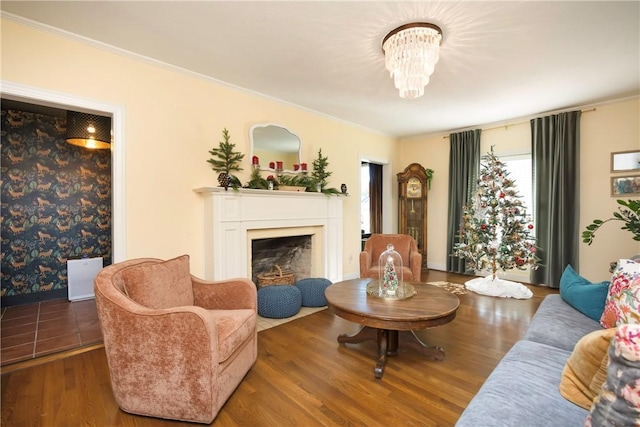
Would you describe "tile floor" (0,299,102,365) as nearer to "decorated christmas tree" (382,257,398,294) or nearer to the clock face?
"decorated christmas tree" (382,257,398,294)

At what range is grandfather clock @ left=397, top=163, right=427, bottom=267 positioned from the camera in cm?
538

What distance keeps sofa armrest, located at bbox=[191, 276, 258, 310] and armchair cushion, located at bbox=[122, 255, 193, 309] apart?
0.23ft

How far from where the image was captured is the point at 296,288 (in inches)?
129

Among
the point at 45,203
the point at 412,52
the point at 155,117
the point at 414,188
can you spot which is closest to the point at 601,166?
the point at 414,188

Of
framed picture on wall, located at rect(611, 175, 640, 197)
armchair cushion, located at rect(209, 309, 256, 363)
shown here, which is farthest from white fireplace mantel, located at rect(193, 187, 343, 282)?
framed picture on wall, located at rect(611, 175, 640, 197)

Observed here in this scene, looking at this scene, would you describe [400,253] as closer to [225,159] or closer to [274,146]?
[274,146]

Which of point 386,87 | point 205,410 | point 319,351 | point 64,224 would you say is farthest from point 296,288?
point 64,224

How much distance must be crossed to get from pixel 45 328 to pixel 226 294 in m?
2.15

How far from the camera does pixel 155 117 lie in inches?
110

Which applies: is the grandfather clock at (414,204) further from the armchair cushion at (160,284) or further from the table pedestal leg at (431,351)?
the armchair cushion at (160,284)

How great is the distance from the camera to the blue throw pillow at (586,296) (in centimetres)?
180

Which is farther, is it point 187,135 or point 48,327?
point 187,135

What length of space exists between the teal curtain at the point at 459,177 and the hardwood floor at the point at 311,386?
2592 mm

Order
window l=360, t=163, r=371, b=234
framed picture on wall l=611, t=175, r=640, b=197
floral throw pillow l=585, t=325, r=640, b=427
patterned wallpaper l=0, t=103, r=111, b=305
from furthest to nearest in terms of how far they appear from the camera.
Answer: window l=360, t=163, r=371, b=234 → framed picture on wall l=611, t=175, r=640, b=197 → patterned wallpaper l=0, t=103, r=111, b=305 → floral throw pillow l=585, t=325, r=640, b=427
